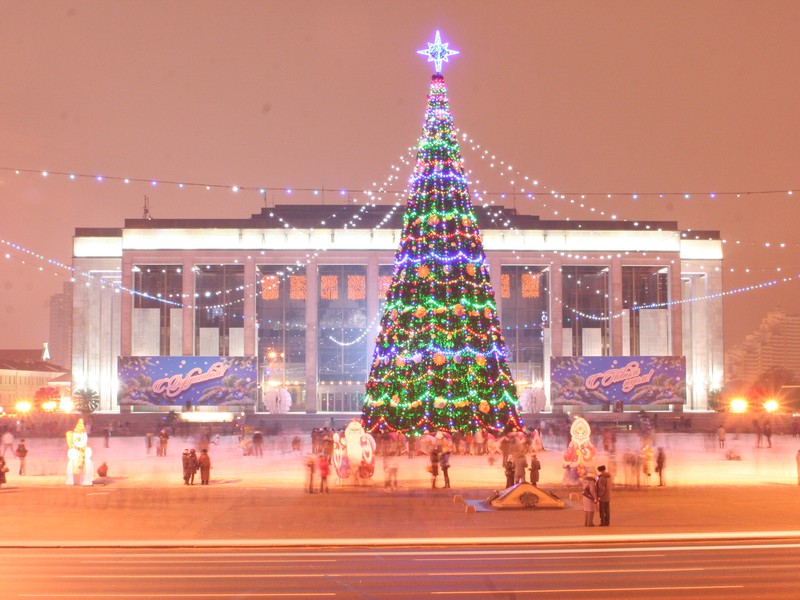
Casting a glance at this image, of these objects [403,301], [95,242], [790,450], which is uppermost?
[95,242]

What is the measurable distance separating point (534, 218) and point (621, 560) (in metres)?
64.8

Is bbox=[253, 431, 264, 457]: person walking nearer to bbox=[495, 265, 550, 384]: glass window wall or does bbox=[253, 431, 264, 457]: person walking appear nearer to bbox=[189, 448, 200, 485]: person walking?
bbox=[189, 448, 200, 485]: person walking

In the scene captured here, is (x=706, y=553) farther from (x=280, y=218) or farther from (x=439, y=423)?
(x=280, y=218)

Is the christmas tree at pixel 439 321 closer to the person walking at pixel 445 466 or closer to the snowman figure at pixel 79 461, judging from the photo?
the person walking at pixel 445 466

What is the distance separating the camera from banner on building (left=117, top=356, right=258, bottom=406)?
68.4 meters

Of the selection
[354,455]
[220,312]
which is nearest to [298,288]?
[220,312]

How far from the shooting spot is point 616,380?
69438 mm

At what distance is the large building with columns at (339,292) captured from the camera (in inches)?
2960

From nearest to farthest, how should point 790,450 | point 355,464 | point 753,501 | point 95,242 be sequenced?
point 753,501 < point 355,464 < point 790,450 < point 95,242

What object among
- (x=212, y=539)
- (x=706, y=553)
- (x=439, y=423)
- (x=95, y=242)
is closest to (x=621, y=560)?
(x=706, y=553)

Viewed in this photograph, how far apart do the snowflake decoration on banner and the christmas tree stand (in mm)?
45

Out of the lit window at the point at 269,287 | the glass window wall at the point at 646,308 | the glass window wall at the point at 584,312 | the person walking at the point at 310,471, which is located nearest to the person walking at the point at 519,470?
the person walking at the point at 310,471

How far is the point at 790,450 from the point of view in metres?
42.8

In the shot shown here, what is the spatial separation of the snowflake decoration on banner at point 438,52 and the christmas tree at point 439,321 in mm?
45
